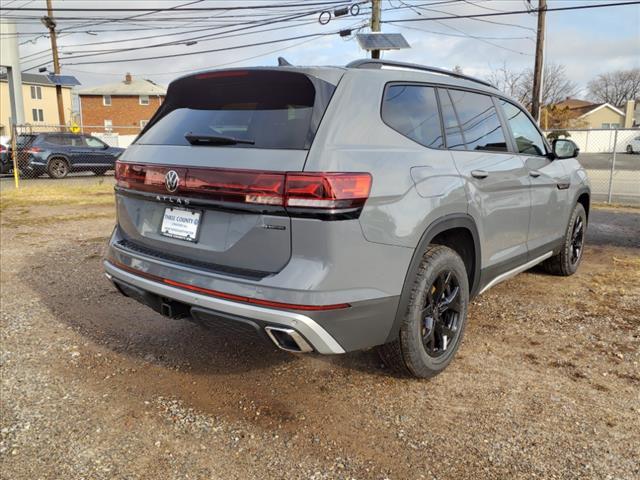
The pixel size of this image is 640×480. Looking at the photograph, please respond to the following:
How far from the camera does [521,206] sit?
4004mm

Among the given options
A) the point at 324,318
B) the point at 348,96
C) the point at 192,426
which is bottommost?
the point at 192,426

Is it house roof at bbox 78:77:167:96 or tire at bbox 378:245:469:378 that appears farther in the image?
house roof at bbox 78:77:167:96

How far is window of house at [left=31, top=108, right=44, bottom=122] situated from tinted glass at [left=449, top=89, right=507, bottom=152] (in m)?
59.2

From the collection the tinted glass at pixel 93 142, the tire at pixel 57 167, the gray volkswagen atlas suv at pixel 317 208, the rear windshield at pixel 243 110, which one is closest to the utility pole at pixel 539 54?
the tinted glass at pixel 93 142

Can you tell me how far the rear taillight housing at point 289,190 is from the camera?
2.40m

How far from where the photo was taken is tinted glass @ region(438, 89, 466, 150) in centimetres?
329

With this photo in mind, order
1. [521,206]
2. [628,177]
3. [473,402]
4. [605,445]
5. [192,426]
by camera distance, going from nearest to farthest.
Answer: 1. [605,445]
2. [192,426]
3. [473,402]
4. [521,206]
5. [628,177]

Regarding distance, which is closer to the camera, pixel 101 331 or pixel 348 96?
pixel 348 96

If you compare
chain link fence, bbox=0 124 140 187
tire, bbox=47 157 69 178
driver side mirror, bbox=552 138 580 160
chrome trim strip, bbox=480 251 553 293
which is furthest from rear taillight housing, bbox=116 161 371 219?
tire, bbox=47 157 69 178

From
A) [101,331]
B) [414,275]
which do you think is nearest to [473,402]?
[414,275]

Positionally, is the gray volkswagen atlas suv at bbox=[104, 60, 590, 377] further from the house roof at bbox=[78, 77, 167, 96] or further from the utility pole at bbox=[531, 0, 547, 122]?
the house roof at bbox=[78, 77, 167, 96]

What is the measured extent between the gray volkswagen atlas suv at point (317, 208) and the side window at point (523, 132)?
70 centimetres

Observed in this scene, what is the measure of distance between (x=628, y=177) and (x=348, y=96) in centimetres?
1856

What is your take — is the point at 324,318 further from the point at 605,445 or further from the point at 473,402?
the point at 605,445
